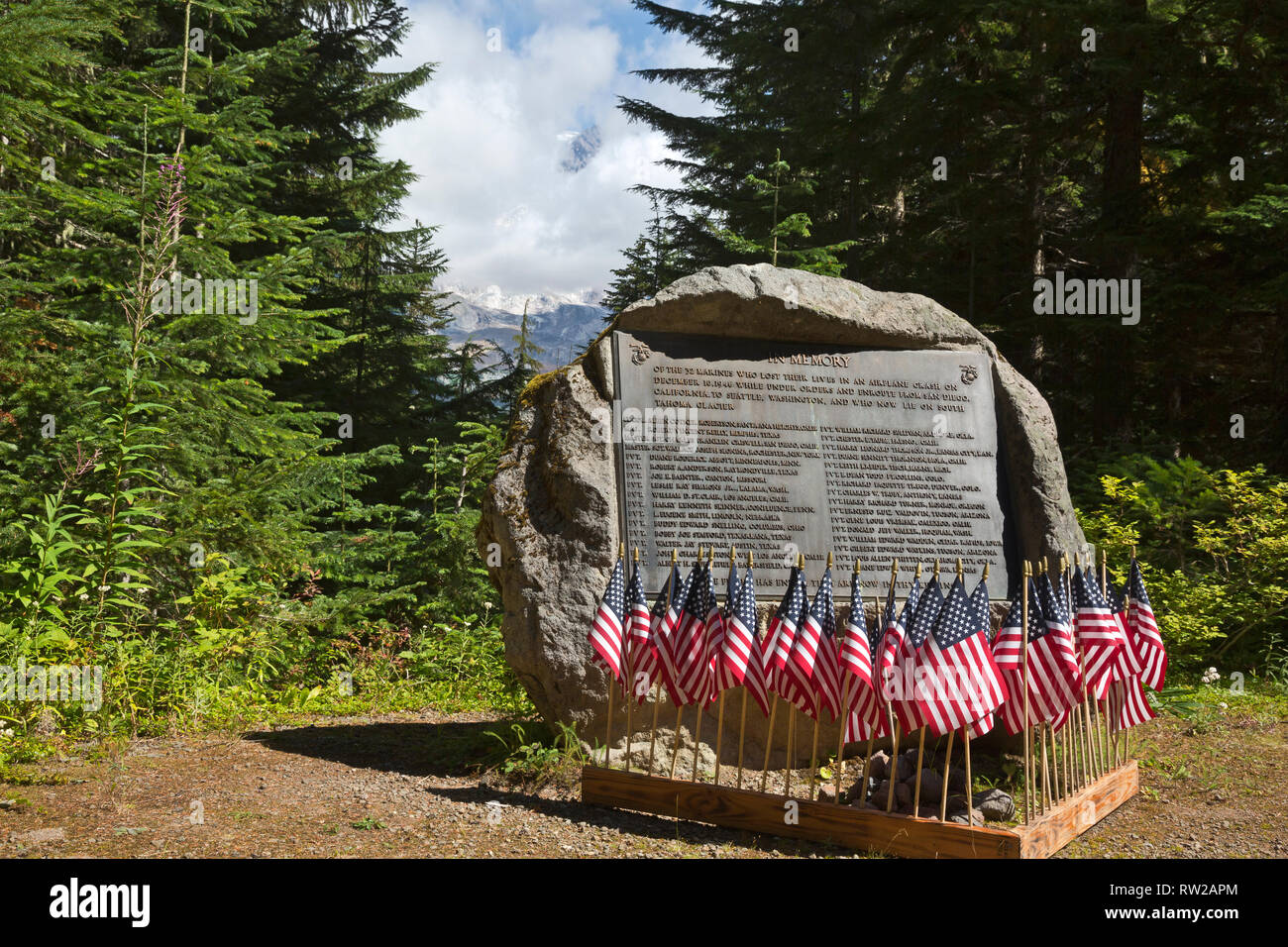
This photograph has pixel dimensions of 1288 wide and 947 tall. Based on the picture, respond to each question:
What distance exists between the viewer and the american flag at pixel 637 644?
4895 mm

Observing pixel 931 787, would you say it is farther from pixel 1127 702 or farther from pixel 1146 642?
pixel 1146 642

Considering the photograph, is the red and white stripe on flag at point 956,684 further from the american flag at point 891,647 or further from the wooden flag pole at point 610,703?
the wooden flag pole at point 610,703

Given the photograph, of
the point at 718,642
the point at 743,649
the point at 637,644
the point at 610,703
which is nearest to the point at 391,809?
the point at 610,703

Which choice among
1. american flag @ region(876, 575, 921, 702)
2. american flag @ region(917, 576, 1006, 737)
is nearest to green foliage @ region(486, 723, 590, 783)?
american flag @ region(876, 575, 921, 702)

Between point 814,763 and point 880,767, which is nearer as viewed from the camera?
point 814,763

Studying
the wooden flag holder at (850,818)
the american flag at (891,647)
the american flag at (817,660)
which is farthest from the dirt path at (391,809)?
the american flag at (891,647)

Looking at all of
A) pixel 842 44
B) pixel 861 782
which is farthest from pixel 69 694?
pixel 842 44

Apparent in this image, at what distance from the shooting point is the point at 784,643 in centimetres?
457

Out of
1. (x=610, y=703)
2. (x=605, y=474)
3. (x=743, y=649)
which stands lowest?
(x=610, y=703)

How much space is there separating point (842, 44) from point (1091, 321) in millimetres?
9576

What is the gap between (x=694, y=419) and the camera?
18.8ft

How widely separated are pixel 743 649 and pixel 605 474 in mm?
1506

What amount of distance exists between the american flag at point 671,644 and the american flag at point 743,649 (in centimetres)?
28

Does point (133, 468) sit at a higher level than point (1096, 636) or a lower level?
higher
